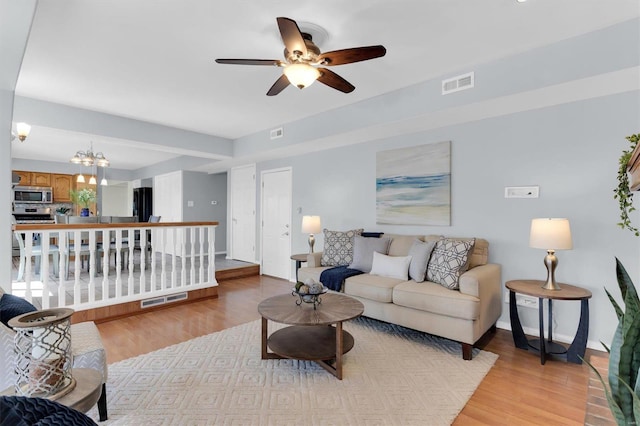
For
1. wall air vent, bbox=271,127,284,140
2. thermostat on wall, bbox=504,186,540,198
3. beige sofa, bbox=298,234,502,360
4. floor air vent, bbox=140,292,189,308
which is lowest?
floor air vent, bbox=140,292,189,308

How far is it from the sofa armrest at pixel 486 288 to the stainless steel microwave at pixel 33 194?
9855 millimetres

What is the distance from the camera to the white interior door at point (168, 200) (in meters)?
7.71

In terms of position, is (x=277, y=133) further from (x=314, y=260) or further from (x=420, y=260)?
(x=420, y=260)

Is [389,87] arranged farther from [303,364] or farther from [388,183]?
[303,364]

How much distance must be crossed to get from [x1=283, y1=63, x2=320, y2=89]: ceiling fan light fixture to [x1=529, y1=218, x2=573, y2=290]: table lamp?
2.28 metres

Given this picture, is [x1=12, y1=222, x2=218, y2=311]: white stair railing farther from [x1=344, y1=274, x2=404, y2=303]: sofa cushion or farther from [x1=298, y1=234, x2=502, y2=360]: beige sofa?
[x1=298, y1=234, x2=502, y2=360]: beige sofa

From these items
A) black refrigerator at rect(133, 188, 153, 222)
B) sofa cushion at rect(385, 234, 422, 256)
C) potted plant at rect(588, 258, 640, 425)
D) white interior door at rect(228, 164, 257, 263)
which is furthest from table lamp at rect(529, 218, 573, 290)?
black refrigerator at rect(133, 188, 153, 222)

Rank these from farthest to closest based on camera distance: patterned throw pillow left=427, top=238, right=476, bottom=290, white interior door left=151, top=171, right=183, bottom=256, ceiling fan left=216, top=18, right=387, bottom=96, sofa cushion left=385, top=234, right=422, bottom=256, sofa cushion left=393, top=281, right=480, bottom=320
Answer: white interior door left=151, top=171, right=183, bottom=256, sofa cushion left=385, top=234, right=422, bottom=256, patterned throw pillow left=427, top=238, right=476, bottom=290, sofa cushion left=393, top=281, right=480, bottom=320, ceiling fan left=216, top=18, right=387, bottom=96

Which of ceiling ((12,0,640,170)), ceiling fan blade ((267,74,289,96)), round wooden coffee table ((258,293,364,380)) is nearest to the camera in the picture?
ceiling ((12,0,640,170))

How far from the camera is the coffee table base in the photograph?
2.41m

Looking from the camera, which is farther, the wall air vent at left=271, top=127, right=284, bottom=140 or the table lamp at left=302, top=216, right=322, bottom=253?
the wall air vent at left=271, top=127, right=284, bottom=140

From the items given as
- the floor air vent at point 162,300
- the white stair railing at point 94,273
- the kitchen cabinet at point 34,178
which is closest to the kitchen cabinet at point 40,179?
the kitchen cabinet at point 34,178

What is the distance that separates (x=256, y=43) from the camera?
105 inches

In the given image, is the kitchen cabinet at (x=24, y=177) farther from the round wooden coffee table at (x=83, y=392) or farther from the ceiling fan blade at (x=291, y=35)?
the round wooden coffee table at (x=83, y=392)
